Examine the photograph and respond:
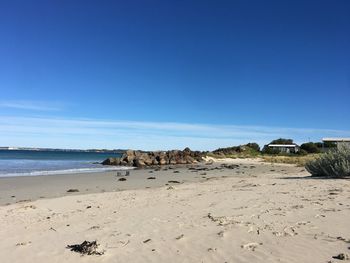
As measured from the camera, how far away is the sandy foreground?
18.9 feet

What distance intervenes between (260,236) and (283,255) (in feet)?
3.21

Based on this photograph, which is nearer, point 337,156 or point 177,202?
point 177,202

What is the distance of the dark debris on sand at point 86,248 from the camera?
6111 mm

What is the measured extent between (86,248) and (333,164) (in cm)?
1255

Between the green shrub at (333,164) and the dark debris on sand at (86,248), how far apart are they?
11399 mm

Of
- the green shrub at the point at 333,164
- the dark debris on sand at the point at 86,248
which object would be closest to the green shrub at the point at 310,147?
the green shrub at the point at 333,164

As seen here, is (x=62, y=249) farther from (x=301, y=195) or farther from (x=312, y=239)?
(x=301, y=195)

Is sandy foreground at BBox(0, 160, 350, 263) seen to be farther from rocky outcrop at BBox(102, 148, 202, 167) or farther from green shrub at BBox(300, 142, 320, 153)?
green shrub at BBox(300, 142, 320, 153)

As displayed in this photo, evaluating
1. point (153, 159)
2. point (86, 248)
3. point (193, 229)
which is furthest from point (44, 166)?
point (86, 248)

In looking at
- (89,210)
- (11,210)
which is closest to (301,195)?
(89,210)

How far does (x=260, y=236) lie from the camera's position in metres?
6.40

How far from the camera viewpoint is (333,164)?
53.7 feet

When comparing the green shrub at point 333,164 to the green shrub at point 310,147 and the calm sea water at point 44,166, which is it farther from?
the green shrub at point 310,147

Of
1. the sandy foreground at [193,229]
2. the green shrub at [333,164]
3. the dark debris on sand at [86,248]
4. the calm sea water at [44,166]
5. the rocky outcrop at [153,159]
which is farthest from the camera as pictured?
the rocky outcrop at [153,159]
